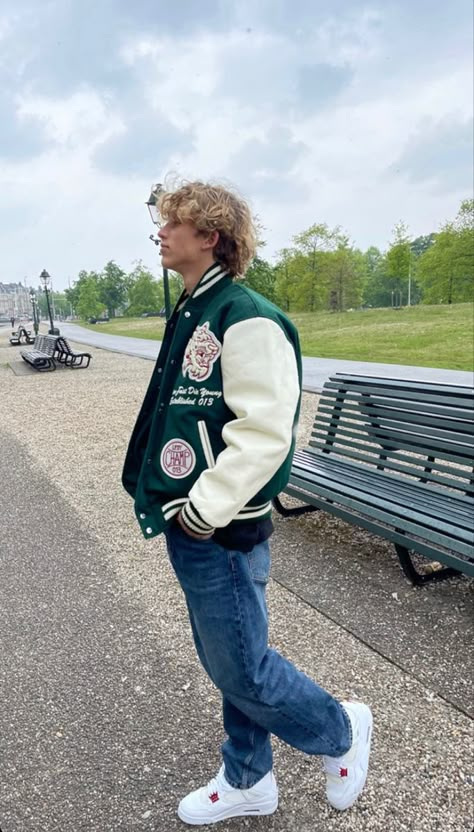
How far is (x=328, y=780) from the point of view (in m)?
1.82

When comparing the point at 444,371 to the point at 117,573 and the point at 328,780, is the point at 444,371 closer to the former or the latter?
the point at 117,573

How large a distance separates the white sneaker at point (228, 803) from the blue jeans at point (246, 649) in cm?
24

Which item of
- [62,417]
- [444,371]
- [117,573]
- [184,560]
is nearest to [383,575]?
[117,573]

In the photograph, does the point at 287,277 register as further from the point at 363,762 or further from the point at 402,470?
the point at 363,762

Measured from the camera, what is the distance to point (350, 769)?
179 cm

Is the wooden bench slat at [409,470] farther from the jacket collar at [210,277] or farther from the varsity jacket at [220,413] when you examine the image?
the jacket collar at [210,277]

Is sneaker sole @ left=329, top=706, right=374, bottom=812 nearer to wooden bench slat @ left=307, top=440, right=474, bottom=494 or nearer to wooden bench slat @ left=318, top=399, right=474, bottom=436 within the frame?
wooden bench slat @ left=307, top=440, right=474, bottom=494

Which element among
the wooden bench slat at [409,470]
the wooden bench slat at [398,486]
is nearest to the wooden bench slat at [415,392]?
the wooden bench slat at [409,470]

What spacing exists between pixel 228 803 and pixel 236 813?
5cm

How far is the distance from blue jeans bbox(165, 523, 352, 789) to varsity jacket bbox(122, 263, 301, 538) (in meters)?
0.11

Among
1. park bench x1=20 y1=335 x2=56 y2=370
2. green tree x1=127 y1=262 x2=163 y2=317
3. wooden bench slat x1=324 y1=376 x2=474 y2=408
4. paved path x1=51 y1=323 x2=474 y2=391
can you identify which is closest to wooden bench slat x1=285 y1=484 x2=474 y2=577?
wooden bench slat x1=324 y1=376 x2=474 y2=408

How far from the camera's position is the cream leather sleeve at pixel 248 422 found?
1.38 m

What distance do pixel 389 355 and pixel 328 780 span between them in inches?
649

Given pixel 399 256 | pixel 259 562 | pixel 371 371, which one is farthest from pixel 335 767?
pixel 399 256
